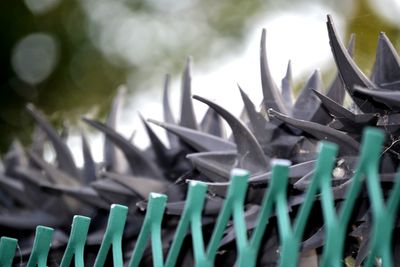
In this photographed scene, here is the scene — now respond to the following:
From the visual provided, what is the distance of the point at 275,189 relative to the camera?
111cm

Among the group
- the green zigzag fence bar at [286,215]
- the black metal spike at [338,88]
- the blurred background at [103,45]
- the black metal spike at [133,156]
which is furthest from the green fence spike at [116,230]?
the blurred background at [103,45]

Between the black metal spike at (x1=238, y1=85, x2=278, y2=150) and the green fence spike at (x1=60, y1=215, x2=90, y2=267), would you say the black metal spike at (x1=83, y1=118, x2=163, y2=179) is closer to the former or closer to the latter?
the black metal spike at (x1=238, y1=85, x2=278, y2=150)

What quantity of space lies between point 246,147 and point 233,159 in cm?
5

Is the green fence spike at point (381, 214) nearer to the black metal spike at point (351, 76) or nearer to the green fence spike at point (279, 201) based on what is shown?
the green fence spike at point (279, 201)

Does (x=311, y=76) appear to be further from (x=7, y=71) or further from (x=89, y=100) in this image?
(x=7, y=71)

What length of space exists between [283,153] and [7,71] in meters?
7.51

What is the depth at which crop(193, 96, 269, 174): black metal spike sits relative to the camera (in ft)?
5.43

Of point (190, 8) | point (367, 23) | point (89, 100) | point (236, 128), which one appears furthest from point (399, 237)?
point (190, 8)

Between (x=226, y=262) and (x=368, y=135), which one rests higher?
(x=368, y=135)

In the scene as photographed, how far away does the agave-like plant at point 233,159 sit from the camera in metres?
1.45

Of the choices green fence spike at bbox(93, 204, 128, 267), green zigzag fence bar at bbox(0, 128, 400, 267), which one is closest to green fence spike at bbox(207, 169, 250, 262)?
green zigzag fence bar at bbox(0, 128, 400, 267)

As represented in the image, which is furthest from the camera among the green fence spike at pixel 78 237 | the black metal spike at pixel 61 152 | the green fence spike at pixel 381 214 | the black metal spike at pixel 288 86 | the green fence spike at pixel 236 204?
the black metal spike at pixel 61 152

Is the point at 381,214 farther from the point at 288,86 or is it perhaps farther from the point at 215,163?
the point at 288,86

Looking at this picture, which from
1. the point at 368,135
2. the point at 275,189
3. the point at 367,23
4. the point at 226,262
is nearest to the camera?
Answer: the point at 368,135
